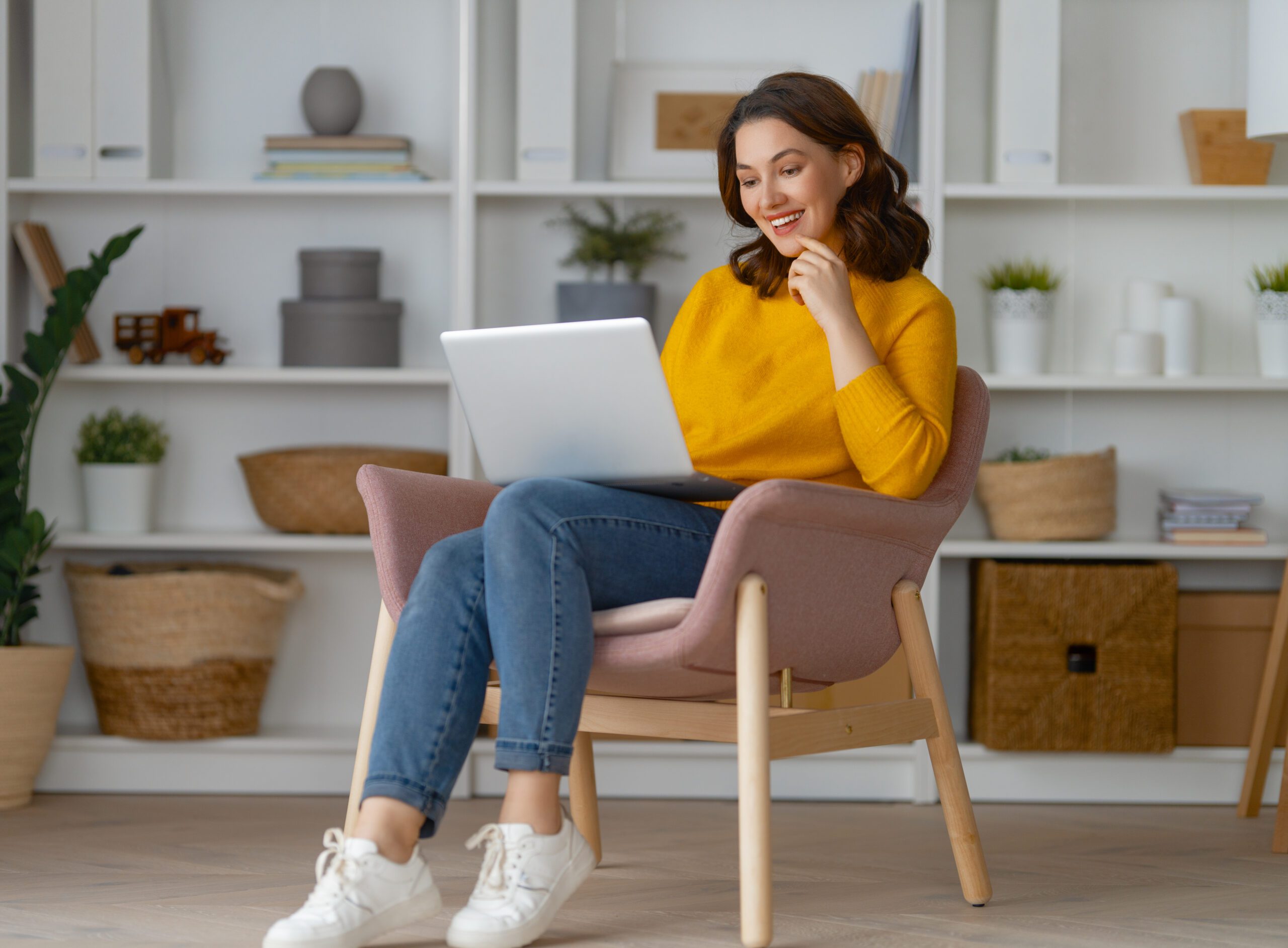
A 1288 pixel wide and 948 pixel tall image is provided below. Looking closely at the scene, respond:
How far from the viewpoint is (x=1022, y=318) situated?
2.87 metres

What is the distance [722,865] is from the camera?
7.04ft

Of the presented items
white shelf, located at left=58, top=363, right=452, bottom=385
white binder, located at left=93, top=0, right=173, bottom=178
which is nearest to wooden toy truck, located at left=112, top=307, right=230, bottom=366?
white shelf, located at left=58, top=363, right=452, bottom=385

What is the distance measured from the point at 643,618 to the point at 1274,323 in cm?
187

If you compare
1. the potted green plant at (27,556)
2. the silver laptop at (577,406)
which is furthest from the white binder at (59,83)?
the silver laptop at (577,406)

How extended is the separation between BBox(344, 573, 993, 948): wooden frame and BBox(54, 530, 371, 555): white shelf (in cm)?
95

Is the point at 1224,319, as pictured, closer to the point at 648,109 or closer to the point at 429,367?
the point at 648,109

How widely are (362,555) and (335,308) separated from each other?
57cm

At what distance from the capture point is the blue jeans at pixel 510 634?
4.85 feet

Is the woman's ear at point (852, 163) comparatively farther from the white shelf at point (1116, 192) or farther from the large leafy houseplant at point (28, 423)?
the large leafy houseplant at point (28, 423)

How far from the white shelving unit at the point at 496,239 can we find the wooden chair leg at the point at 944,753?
111 centimetres

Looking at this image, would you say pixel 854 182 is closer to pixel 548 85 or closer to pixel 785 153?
pixel 785 153

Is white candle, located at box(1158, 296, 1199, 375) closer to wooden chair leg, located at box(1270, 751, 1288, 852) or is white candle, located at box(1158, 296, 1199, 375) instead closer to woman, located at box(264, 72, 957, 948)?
wooden chair leg, located at box(1270, 751, 1288, 852)

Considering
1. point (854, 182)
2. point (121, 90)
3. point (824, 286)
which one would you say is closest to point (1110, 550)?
point (854, 182)

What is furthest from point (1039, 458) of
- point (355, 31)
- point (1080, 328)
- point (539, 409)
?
point (355, 31)
